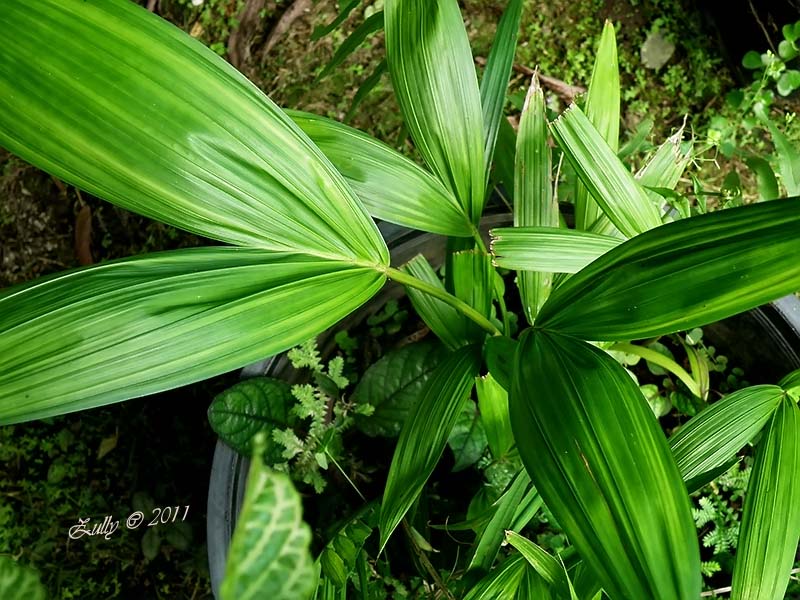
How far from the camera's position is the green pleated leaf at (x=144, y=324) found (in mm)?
452

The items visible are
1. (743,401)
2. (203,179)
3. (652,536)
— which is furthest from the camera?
(743,401)

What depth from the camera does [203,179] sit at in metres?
0.49

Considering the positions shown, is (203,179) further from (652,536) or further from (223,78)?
(652,536)

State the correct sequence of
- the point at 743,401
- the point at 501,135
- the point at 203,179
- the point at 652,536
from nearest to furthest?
the point at 652,536 < the point at 203,179 < the point at 743,401 < the point at 501,135

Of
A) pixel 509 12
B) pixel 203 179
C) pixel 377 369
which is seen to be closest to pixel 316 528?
pixel 377 369

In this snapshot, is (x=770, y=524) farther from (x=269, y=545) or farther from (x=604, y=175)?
(x=269, y=545)

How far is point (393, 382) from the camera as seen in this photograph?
0.93m

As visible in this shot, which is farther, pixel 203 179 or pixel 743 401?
pixel 743 401

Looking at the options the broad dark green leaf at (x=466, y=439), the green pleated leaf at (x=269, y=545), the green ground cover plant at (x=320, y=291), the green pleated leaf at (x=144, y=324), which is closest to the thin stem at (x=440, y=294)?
the green ground cover plant at (x=320, y=291)

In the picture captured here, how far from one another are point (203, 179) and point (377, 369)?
1.66 ft

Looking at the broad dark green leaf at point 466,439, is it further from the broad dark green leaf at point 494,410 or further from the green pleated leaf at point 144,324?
the green pleated leaf at point 144,324

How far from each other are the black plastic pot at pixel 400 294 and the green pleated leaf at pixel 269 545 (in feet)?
2.28

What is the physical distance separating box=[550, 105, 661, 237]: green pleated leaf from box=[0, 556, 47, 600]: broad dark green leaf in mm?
574

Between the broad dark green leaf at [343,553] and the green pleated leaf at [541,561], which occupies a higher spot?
the green pleated leaf at [541,561]
